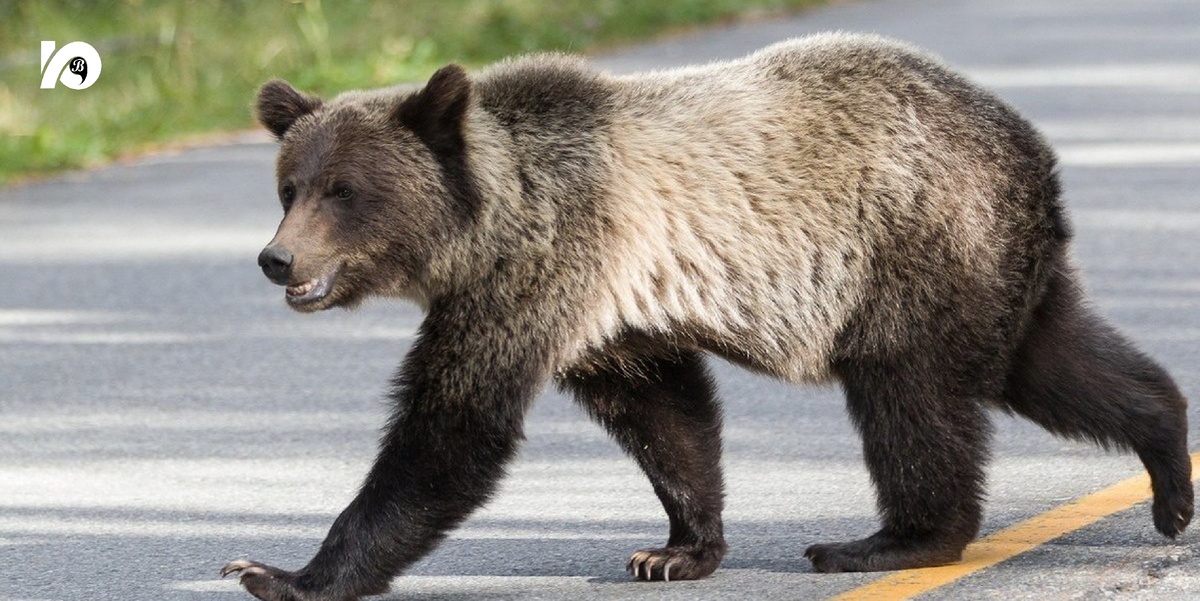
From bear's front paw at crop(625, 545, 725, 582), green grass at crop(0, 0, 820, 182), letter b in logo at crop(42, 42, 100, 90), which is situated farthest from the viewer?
letter b in logo at crop(42, 42, 100, 90)

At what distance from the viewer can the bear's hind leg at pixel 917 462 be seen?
538cm

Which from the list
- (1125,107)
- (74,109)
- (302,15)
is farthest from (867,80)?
(302,15)

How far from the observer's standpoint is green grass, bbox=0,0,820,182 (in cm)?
1485

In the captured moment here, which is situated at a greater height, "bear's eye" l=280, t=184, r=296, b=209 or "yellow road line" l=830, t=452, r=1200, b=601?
"bear's eye" l=280, t=184, r=296, b=209

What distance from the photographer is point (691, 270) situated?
5.39 metres

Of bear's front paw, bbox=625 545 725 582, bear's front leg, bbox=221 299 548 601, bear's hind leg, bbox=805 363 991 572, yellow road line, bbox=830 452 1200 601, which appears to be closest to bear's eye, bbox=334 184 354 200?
bear's front leg, bbox=221 299 548 601

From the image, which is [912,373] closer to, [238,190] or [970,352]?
[970,352]

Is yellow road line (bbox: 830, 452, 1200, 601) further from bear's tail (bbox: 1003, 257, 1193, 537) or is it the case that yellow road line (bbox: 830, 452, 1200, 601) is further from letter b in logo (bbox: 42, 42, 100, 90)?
letter b in logo (bbox: 42, 42, 100, 90)

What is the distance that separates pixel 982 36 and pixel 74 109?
25.3ft

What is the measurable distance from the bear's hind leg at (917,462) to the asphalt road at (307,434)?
0.46 feet

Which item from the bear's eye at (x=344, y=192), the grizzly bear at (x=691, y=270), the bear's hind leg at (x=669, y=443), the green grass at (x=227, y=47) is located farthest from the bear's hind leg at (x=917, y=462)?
the green grass at (x=227, y=47)

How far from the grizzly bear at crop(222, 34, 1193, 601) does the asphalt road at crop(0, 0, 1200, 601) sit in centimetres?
34

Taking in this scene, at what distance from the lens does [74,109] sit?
15570mm

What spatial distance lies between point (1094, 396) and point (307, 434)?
305cm
